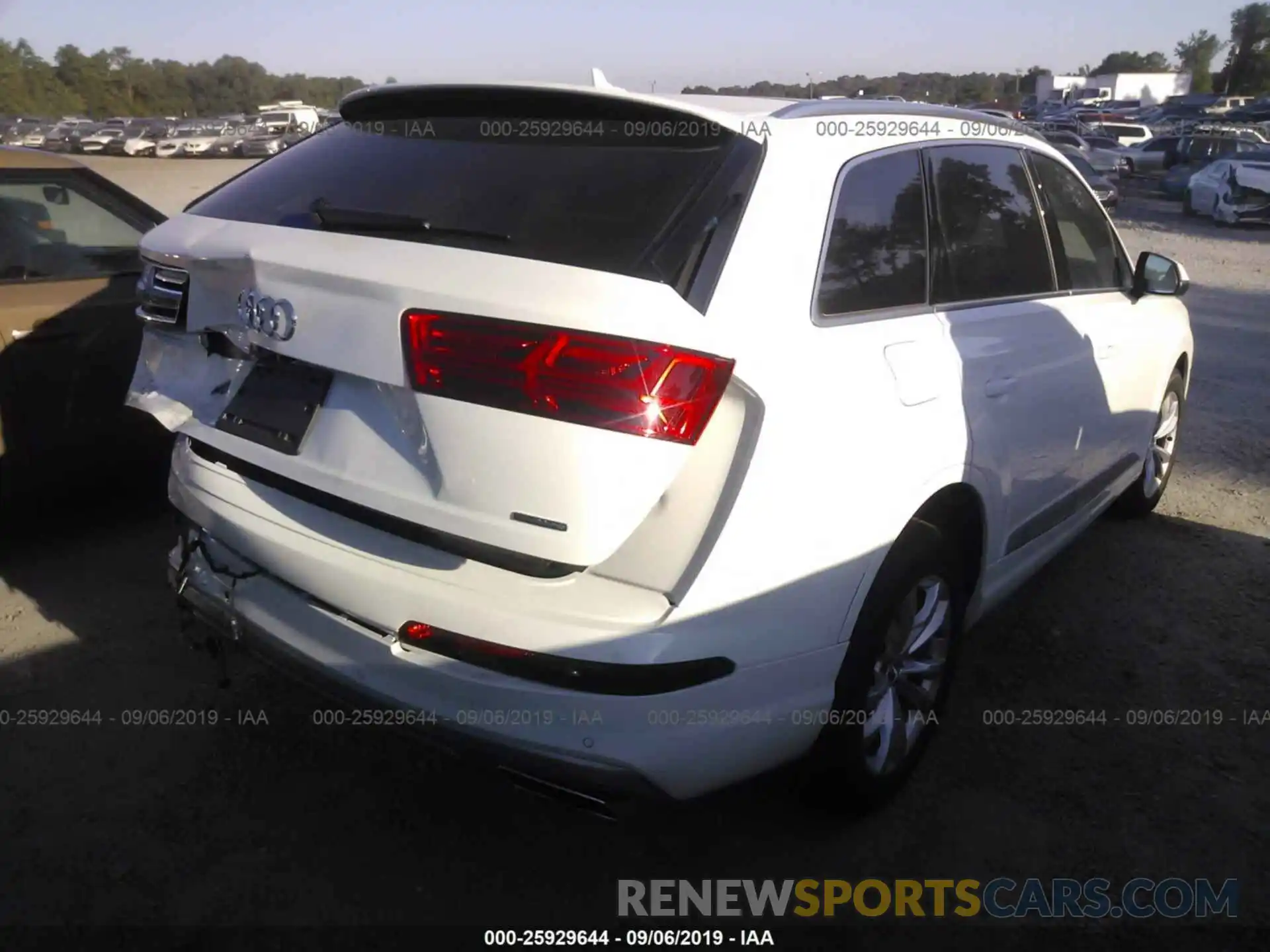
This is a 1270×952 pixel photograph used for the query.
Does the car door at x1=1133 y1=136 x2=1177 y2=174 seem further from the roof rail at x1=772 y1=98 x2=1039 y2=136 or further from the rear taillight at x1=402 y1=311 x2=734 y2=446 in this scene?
the rear taillight at x1=402 y1=311 x2=734 y2=446

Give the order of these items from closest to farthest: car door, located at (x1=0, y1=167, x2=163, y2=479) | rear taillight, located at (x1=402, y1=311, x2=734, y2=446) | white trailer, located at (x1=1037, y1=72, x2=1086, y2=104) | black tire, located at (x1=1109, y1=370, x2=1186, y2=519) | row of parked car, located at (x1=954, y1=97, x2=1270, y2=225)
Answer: rear taillight, located at (x1=402, y1=311, x2=734, y2=446) < car door, located at (x1=0, y1=167, x2=163, y2=479) < black tire, located at (x1=1109, y1=370, x2=1186, y2=519) < row of parked car, located at (x1=954, y1=97, x2=1270, y2=225) < white trailer, located at (x1=1037, y1=72, x2=1086, y2=104)

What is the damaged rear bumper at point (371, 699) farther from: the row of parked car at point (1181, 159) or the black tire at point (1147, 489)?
the black tire at point (1147, 489)

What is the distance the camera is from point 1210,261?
49.1 feet

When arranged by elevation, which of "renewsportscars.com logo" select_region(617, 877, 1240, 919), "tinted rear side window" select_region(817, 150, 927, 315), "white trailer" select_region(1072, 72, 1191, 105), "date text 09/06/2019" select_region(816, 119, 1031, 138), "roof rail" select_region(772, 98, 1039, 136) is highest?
"white trailer" select_region(1072, 72, 1191, 105)

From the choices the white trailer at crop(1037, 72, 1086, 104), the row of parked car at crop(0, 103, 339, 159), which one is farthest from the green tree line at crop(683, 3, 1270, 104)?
the row of parked car at crop(0, 103, 339, 159)

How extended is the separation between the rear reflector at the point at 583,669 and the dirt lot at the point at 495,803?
0.40 m

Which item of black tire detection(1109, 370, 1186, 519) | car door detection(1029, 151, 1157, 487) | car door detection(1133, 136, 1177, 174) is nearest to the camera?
car door detection(1029, 151, 1157, 487)

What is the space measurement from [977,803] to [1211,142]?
27.4 m

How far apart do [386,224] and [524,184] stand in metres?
0.33

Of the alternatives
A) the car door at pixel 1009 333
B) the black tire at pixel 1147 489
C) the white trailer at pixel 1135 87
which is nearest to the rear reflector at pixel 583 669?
the car door at pixel 1009 333

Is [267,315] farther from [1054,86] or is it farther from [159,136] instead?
[1054,86]

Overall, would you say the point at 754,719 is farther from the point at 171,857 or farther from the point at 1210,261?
the point at 1210,261

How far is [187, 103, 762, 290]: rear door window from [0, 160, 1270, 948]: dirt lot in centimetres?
128

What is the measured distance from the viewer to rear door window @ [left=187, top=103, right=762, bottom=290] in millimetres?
2207
